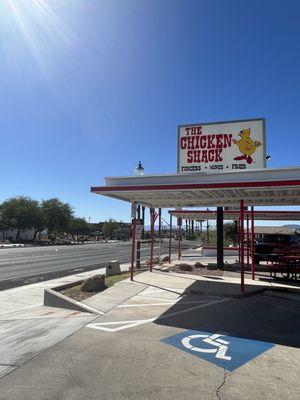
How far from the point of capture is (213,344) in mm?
7109

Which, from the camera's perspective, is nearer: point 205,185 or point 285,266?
point 205,185

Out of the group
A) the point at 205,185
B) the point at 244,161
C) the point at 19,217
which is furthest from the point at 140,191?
the point at 19,217

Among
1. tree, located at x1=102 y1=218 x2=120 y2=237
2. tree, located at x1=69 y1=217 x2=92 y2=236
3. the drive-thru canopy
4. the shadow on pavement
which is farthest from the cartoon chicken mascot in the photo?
tree, located at x1=102 y1=218 x2=120 y2=237

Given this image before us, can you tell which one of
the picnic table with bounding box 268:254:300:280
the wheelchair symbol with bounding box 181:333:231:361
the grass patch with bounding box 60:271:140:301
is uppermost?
the picnic table with bounding box 268:254:300:280

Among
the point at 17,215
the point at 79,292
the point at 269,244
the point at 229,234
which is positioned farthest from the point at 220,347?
the point at 17,215

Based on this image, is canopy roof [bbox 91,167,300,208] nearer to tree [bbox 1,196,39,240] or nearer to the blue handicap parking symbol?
the blue handicap parking symbol

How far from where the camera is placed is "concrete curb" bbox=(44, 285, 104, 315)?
9.91m

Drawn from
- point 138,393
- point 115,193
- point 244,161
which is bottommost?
point 138,393

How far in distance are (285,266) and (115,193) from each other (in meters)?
7.27

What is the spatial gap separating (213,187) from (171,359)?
6.19 m

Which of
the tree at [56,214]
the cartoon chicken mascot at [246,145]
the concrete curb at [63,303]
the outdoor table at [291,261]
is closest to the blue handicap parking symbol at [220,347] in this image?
the concrete curb at [63,303]

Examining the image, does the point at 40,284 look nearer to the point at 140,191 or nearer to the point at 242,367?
the point at 140,191

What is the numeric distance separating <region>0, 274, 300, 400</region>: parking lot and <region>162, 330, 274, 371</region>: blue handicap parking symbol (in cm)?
1

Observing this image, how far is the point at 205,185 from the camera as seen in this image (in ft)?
38.7
